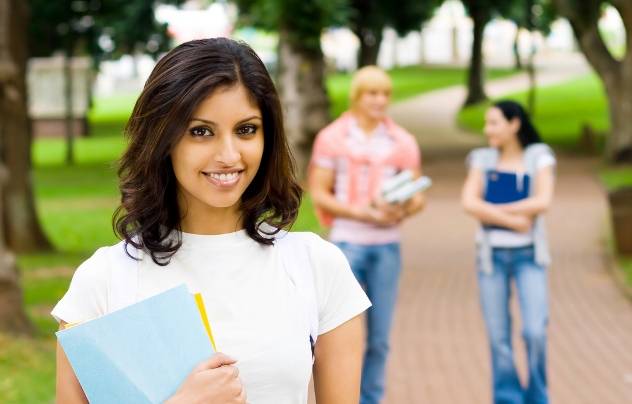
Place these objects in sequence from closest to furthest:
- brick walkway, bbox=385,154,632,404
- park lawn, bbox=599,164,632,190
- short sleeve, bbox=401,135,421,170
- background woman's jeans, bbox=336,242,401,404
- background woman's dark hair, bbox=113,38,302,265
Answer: background woman's dark hair, bbox=113,38,302,265 < background woman's jeans, bbox=336,242,401,404 < short sleeve, bbox=401,135,421,170 < brick walkway, bbox=385,154,632,404 < park lawn, bbox=599,164,632,190

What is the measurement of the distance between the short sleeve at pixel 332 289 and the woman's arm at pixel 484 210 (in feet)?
15.5

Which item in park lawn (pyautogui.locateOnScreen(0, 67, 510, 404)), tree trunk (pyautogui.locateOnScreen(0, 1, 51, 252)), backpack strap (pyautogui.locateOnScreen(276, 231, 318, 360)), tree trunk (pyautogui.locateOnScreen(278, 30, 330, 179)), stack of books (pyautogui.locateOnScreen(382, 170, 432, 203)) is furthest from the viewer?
tree trunk (pyautogui.locateOnScreen(278, 30, 330, 179))

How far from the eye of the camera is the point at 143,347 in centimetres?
256

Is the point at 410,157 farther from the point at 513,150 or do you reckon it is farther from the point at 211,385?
the point at 211,385

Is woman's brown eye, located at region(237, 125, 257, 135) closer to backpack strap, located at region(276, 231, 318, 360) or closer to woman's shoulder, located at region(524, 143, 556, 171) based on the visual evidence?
backpack strap, located at region(276, 231, 318, 360)

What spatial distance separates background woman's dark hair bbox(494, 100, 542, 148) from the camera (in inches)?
304

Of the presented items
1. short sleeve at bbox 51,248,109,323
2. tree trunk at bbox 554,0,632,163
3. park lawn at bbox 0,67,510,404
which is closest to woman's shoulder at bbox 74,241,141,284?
A: short sleeve at bbox 51,248,109,323

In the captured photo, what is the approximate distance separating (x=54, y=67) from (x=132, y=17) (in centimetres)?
1958

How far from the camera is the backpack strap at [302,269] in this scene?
9.18ft

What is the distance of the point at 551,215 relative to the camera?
21844 mm

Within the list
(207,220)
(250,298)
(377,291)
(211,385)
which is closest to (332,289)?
(250,298)

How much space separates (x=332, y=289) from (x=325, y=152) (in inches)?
192

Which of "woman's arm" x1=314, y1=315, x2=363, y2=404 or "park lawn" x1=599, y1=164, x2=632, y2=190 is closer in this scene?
"woman's arm" x1=314, y1=315, x2=363, y2=404

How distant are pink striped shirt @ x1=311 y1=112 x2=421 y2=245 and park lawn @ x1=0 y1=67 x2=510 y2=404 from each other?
128cm
